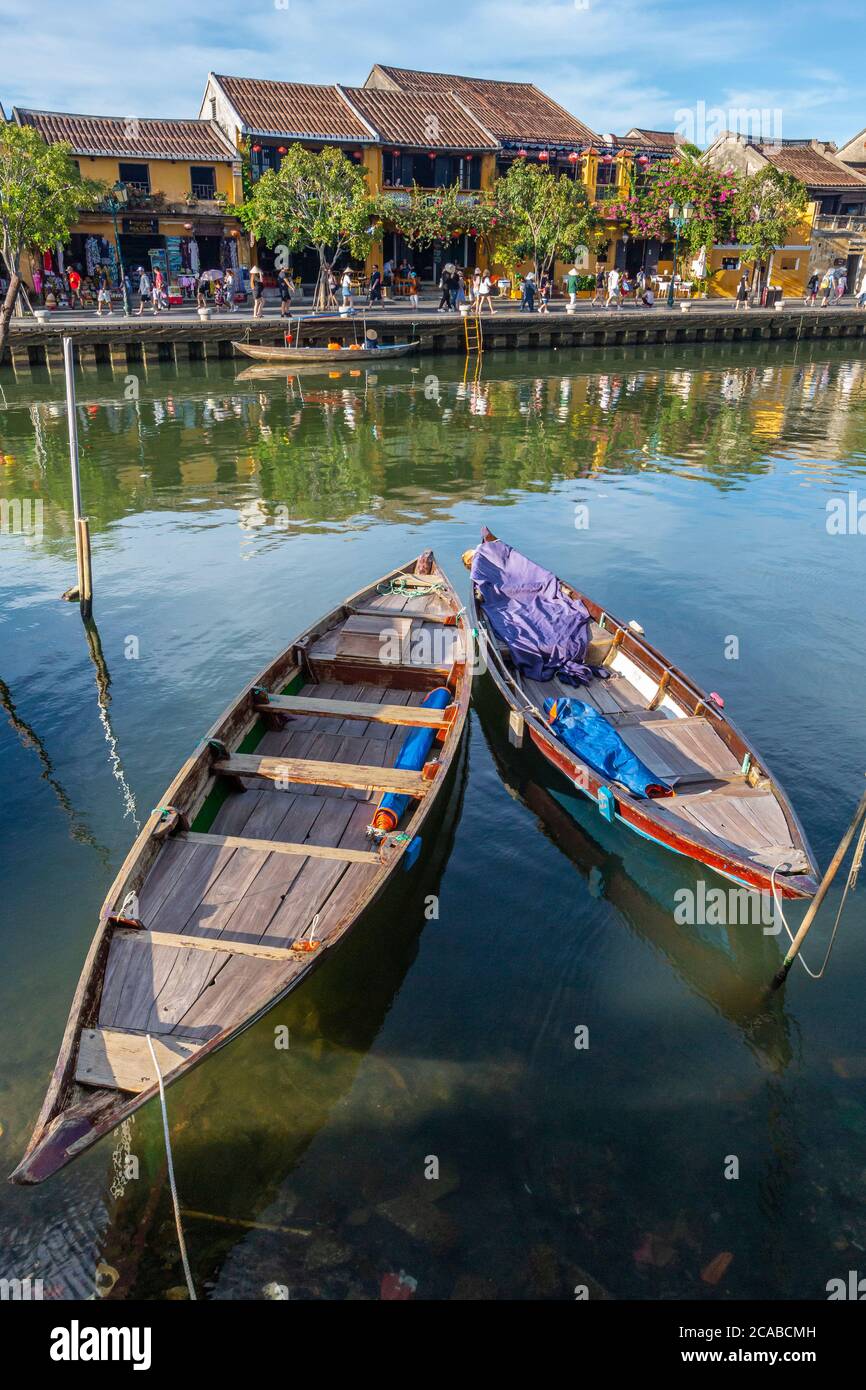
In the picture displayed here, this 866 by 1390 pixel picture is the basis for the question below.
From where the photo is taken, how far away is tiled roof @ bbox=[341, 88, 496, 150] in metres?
57.6

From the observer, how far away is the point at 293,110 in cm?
5681

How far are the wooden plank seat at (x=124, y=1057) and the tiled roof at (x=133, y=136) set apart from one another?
58.5 meters

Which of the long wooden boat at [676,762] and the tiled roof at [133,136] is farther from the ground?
the tiled roof at [133,136]

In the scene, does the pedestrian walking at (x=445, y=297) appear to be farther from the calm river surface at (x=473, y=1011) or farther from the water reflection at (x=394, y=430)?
the calm river surface at (x=473, y=1011)

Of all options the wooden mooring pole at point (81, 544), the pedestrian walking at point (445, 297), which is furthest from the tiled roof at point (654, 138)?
the wooden mooring pole at point (81, 544)

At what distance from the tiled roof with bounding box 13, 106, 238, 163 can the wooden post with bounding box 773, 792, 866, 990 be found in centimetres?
5842

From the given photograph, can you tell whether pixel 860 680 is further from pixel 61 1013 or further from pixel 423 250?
pixel 423 250

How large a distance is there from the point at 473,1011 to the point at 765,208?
61854mm

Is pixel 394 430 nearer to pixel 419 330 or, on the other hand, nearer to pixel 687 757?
pixel 419 330

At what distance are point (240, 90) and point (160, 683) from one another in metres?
55.8

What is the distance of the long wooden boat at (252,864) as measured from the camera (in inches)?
285

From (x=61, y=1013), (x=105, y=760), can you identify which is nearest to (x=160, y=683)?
(x=105, y=760)

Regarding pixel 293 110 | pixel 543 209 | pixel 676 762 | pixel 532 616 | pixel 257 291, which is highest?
pixel 293 110

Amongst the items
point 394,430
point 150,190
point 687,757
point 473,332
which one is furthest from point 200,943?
point 150,190
